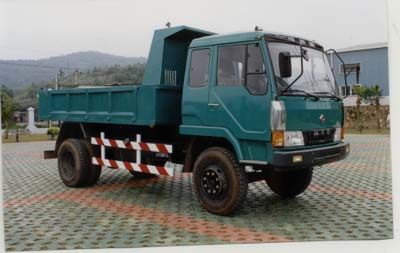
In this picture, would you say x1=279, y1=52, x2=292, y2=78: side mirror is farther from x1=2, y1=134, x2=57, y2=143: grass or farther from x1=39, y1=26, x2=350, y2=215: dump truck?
x1=2, y1=134, x2=57, y2=143: grass

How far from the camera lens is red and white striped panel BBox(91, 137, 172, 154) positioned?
6.04 metres

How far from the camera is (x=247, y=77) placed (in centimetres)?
501

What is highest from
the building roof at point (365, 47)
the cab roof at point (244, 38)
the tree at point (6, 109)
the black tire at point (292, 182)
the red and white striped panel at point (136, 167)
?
the cab roof at point (244, 38)

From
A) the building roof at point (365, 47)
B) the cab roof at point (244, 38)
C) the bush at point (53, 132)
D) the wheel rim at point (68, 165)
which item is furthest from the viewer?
the bush at point (53, 132)

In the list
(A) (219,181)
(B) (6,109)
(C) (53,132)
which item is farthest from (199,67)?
(C) (53,132)

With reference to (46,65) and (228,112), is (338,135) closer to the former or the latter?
(228,112)

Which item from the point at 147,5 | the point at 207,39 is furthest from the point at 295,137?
the point at 147,5

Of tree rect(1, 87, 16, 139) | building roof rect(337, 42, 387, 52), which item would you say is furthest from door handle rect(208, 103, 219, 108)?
tree rect(1, 87, 16, 139)

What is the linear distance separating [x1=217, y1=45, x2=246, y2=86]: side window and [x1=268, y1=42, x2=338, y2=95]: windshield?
0.35 metres

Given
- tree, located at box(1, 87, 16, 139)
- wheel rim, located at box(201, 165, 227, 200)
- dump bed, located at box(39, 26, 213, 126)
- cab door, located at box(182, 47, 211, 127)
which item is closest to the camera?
tree, located at box(1, 87, 16, 139)

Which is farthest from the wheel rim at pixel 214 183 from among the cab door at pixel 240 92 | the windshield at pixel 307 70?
the windshield at pixel 307 70

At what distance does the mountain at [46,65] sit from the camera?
16.0 ft

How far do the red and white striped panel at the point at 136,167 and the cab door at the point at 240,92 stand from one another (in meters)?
1.08

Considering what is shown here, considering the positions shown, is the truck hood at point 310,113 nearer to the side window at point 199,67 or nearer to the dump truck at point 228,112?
the dump truck at point 228,112
